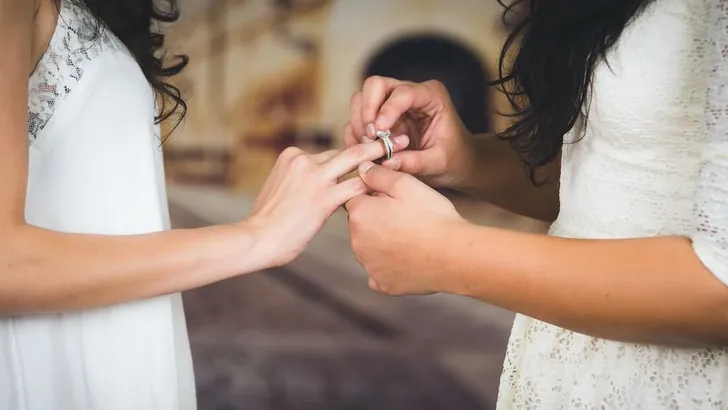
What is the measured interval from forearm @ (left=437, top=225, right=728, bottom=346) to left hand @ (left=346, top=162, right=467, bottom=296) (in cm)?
4

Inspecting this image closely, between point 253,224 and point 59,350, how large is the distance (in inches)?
11.2

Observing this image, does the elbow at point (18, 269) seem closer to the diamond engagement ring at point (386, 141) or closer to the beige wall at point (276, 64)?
the diamond engagement ring at point (386, 141)

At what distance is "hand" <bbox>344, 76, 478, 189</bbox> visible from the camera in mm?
1013

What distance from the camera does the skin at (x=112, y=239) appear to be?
69 cm

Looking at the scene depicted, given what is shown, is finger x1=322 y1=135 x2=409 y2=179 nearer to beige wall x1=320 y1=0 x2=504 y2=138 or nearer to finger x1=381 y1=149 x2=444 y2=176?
finger x1=381 y1=149 x2=444 y2=176

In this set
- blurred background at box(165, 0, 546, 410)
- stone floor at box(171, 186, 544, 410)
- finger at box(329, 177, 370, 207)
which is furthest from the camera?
blurred background at box(165, 0, 546, 410)

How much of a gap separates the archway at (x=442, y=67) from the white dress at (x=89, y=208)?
2.85m

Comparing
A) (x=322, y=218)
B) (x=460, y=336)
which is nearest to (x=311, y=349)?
(x=460, y=336)

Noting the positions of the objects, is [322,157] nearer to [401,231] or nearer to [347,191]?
[347,191]

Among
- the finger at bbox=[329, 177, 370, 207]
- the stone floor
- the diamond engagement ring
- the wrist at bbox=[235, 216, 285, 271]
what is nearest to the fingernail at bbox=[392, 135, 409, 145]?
the diamond engagement ring

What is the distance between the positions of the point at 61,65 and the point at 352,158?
1.23ft

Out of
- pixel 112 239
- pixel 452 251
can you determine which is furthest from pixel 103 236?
A: pixel 452 251

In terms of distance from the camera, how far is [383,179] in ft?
2.77

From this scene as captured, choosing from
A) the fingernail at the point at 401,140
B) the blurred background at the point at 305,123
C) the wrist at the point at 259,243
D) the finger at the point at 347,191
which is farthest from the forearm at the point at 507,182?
the blurred background at the point at 305,123
